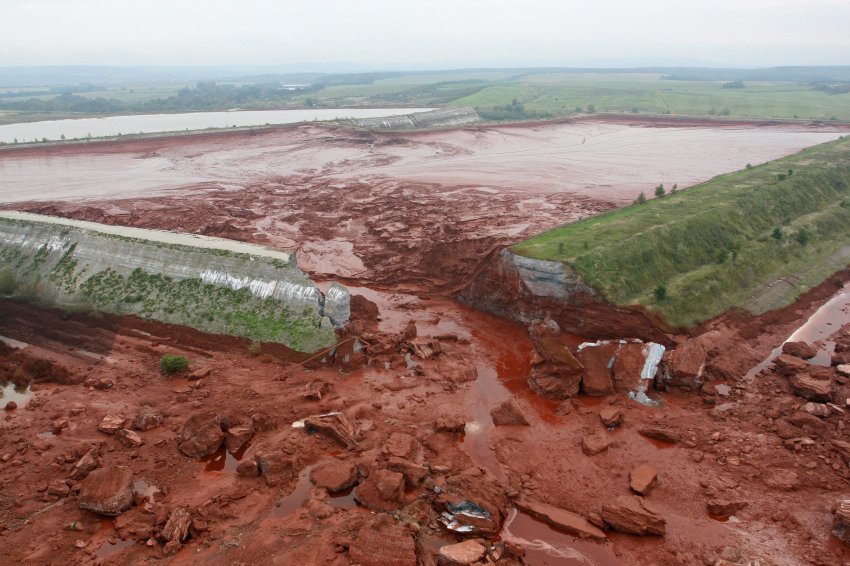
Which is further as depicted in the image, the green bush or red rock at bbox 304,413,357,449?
the green bush

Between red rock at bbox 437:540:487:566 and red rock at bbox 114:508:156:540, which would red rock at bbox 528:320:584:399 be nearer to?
red rock at bbox 437:540:487:566

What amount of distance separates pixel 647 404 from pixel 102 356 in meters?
20.5

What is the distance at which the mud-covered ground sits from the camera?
12.9 metres

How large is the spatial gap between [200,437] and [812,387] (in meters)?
19.7

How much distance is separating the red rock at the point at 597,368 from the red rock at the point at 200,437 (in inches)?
478

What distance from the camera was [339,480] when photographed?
1462 cm

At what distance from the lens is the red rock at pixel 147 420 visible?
1691 centimetres

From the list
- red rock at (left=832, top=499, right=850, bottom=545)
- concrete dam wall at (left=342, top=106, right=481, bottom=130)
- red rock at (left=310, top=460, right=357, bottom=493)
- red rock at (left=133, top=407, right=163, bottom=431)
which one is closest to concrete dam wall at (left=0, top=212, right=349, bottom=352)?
red rock at (left=133, top=407, right=163, bottom=431)

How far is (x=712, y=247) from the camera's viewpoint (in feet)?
90.9

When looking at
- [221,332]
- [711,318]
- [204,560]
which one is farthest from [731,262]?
[204,560]

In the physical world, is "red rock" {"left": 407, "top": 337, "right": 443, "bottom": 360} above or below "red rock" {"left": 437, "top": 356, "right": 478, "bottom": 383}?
above

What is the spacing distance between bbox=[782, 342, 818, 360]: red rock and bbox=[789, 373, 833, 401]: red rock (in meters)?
2.46

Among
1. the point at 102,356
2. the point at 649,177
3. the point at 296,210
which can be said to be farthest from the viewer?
the point at 649,177

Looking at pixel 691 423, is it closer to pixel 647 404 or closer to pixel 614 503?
pixel 647 404
